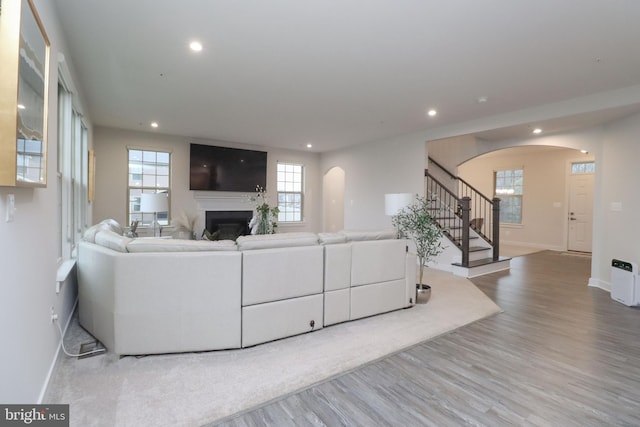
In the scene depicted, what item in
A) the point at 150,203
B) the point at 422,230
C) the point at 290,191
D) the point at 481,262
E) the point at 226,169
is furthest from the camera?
the point at 290,191

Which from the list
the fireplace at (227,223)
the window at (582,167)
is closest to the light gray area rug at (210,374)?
the fireplace at (227,223)

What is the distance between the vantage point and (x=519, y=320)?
3.43 metres

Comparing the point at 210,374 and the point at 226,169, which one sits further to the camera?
the point at 226,169

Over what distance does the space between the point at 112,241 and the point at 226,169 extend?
16.9ft

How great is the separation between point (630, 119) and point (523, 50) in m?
2.81

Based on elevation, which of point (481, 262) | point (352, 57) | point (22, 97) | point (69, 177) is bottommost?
point (481, 262)

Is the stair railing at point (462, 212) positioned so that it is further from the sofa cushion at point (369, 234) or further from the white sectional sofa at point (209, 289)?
the white sectional sofa at point (209, 289)

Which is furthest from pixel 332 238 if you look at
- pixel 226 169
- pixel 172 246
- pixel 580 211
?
pixel 580 211

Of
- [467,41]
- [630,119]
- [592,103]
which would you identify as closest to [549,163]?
[630,119]

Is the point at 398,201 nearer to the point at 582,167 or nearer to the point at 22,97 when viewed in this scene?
the point at 22,97

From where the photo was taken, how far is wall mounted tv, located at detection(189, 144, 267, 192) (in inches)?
284

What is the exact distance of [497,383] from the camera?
7.23 ft

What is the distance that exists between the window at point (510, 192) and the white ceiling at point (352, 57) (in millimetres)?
4637

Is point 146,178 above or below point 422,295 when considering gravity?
above
